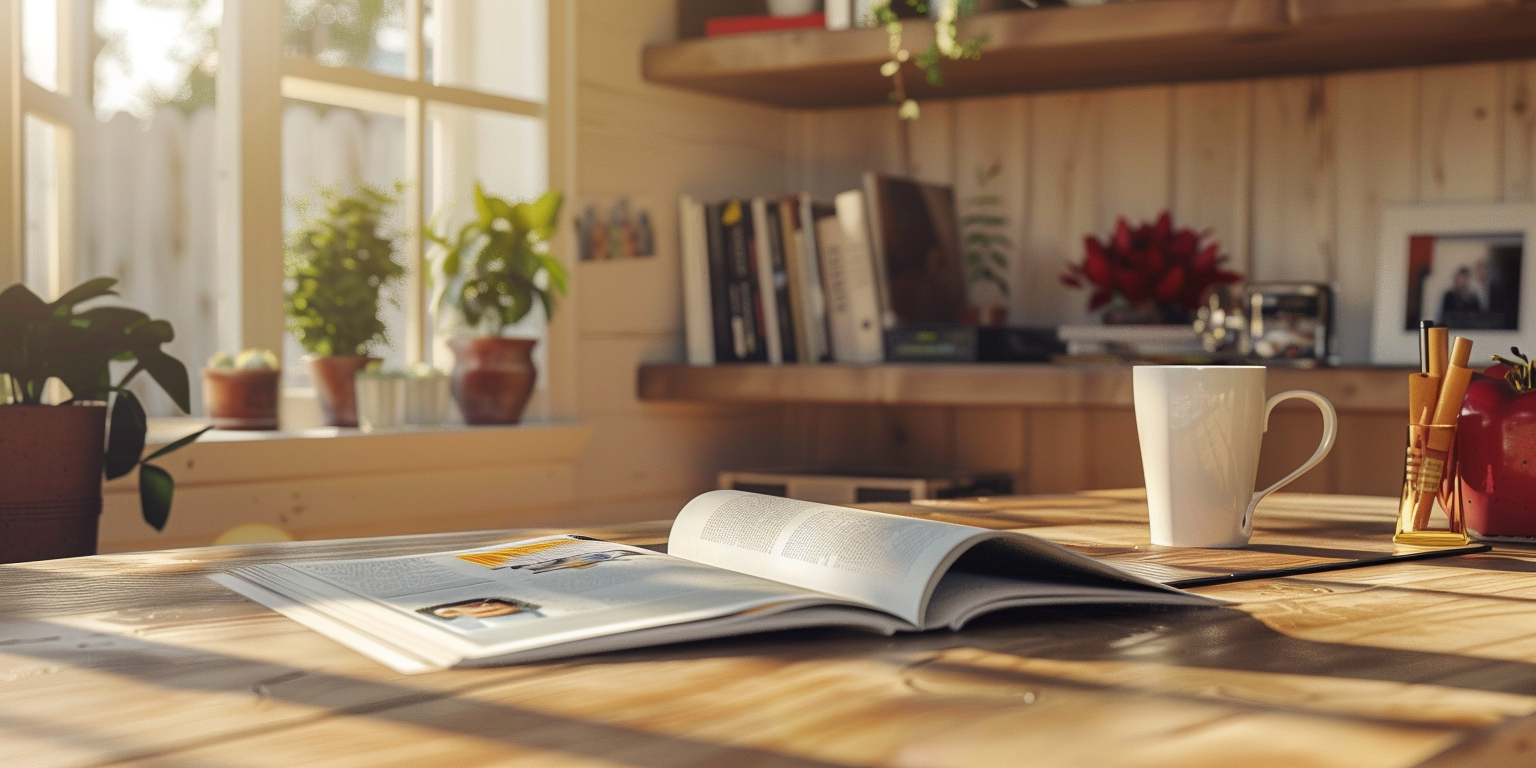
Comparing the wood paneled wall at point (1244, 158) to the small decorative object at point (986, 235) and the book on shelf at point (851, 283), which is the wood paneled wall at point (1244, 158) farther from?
the book on shelf at point (851, 283)

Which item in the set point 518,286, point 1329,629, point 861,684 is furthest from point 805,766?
point 518,286

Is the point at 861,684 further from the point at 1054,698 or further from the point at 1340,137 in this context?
the point at 1340,137

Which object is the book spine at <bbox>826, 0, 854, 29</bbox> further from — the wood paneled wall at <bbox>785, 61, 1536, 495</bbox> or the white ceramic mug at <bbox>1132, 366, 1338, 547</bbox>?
the white ceramic mug at <bbox>1132, 366, 1338, 547</bbox>

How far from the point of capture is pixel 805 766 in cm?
40

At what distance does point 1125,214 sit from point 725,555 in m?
1.68

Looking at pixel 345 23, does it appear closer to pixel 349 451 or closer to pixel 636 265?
pixel 636 265

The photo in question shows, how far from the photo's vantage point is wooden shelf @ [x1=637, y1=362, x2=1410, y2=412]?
1.76m

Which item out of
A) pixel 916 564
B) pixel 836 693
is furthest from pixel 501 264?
pixel 836 693

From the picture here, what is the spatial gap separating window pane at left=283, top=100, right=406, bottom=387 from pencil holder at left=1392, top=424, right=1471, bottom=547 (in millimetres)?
1410

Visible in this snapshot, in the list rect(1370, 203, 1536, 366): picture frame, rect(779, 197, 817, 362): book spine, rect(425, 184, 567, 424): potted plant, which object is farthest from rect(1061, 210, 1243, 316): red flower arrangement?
rect(425, 184, 567, 424): potted plant

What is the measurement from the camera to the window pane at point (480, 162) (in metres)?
2.12

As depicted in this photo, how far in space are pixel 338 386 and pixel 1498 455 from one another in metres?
1.41

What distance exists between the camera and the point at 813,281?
2172 mm

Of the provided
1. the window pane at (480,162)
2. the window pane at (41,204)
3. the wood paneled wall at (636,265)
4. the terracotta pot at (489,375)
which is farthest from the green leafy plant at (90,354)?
the wood paneled wall at (636,265)
